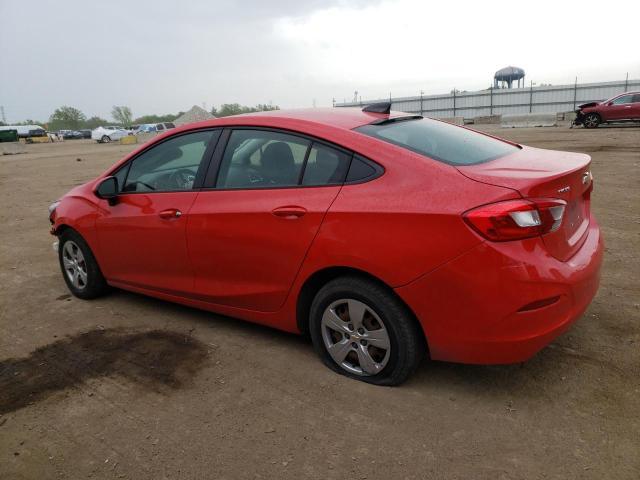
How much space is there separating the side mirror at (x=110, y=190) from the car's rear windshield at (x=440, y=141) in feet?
6.88

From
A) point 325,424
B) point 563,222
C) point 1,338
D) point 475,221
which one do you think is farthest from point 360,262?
point 1,338

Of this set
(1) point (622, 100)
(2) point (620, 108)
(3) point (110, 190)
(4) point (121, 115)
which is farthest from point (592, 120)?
(4) point (121, 115)

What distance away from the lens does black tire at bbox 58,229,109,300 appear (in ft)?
14.2

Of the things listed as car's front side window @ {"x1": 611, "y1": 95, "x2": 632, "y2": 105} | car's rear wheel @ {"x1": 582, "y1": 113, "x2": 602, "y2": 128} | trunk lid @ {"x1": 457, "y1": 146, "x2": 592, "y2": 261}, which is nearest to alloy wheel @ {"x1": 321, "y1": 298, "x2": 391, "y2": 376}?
trunk lid @ {"x1": 457, "y1": 146, "x2": 592, "y2": 261}

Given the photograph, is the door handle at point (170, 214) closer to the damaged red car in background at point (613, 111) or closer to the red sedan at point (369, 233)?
the red sedan at point (369, 233)

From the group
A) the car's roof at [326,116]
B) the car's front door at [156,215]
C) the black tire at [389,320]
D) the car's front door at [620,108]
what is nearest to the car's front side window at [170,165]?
the car's front door at [156,215]

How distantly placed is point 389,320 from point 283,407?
755 mm

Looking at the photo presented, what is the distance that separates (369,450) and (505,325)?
87cm

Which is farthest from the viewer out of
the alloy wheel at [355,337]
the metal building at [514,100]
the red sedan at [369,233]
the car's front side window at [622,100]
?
the metal building at [514,100]

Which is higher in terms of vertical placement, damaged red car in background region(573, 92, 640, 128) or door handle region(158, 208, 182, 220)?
door handle region(158, 208, 182, 220)

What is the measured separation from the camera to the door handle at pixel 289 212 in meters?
2.86

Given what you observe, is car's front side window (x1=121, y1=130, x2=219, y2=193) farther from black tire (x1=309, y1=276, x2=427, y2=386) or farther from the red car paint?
the red car paint

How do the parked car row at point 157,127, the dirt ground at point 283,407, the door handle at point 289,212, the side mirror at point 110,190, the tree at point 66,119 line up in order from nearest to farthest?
the dirt ground at point 283,407 → the door handle at point 289,212 → the side mirror at point 110,190 → the parked car row at point 157,127 → the tree at point 66,119

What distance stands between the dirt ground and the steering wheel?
42.2 inches
